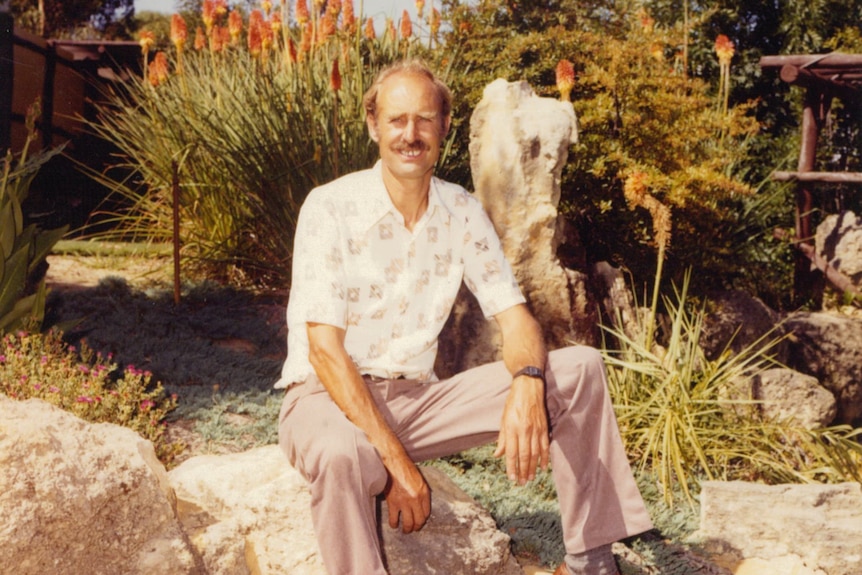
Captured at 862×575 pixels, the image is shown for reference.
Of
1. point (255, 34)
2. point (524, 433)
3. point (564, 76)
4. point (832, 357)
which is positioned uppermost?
point (255, 34)

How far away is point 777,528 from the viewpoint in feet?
11.6

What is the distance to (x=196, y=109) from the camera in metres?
5.92

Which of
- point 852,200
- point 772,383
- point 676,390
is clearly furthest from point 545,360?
point 852,200

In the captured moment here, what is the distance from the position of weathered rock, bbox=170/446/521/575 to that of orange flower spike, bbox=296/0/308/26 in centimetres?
351

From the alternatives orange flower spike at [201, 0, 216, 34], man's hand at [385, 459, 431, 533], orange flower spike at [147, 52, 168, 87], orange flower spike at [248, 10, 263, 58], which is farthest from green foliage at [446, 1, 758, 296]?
man's hand at [385, 459, 431, 533]

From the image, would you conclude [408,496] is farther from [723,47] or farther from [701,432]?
[723,47]

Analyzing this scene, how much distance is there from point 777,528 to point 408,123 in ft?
7.25

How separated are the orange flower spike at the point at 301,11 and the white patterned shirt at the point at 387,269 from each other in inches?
121

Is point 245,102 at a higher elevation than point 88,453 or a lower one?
higher

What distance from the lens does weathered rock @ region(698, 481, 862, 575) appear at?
11.6 ft

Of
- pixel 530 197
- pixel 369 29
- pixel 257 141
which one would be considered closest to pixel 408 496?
pixel 530 197

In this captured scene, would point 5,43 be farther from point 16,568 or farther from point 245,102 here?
point 16,568

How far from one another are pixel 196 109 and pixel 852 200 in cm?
594

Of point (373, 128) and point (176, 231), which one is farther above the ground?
point (373, 128)
